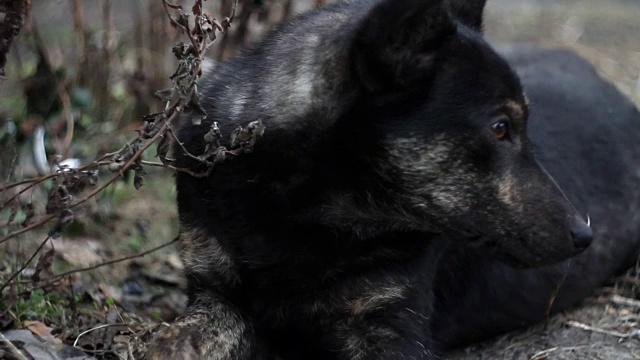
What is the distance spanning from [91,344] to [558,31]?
7.73m

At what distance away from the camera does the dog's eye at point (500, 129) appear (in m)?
3.87

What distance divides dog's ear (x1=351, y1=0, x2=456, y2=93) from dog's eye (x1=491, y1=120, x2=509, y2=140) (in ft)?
1.11

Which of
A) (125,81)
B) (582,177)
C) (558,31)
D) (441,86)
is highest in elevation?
(441,86)

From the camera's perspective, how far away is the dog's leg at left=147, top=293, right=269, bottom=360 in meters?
3.88

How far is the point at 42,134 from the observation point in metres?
6.14

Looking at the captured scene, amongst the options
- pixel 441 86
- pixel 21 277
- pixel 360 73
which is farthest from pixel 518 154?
pixel 21 277

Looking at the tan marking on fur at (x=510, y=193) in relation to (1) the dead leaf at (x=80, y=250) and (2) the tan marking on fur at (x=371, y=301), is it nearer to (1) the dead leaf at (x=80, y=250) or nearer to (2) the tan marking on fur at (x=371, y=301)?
(2) the tan marking on fur at (x=371, y=301)

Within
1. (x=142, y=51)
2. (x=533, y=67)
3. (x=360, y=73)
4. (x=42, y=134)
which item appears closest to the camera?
(x=360, y=73)

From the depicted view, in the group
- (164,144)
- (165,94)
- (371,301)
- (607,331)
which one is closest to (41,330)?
(164,144)

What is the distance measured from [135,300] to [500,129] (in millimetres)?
2176

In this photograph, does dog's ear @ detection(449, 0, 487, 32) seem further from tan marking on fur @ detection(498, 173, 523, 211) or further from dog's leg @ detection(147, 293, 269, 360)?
dog's leg @ detection(147, 293, 269, 360)

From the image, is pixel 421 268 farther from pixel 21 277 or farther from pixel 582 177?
pixel 21 277

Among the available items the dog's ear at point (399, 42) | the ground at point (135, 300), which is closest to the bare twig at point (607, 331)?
the ground at point (135, 300)

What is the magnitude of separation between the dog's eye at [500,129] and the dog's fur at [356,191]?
0.05 feet
